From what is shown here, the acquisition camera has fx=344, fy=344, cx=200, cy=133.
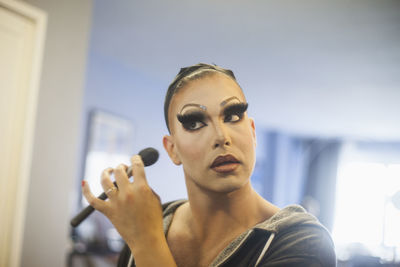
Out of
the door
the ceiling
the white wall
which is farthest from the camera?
the ceiling

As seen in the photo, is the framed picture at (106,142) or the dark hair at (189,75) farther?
the framed picture at (106,142)

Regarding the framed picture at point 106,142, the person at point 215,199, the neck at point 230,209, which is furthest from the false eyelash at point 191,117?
the framed picture at point 106,142

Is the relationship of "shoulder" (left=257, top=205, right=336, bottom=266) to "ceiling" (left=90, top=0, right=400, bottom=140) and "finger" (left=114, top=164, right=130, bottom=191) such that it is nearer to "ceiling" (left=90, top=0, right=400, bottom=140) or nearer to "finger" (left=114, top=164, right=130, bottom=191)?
"finger" (left=114, top=164, right=130, bottom=191)

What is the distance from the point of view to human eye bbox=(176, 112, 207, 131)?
0.49 m

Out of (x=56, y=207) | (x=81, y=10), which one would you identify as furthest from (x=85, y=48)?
(x=56, y=207)

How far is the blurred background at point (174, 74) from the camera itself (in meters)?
0.74

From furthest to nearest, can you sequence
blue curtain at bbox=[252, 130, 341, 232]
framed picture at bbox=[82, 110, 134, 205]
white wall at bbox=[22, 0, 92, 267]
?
blue curtain at bbox=[252, 130, 341, 232]
framed picture at bbox=[82, 110, 134, 205]
white wall at bbox=[22, 0, 92, 267]

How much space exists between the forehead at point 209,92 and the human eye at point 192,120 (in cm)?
2

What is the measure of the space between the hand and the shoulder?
0.15 metres

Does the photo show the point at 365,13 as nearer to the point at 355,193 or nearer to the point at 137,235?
the point at 355,193

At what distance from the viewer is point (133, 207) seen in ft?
1.59

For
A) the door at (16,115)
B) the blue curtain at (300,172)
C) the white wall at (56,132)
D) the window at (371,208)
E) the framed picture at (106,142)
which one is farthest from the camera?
the blue curtain at (300,172)

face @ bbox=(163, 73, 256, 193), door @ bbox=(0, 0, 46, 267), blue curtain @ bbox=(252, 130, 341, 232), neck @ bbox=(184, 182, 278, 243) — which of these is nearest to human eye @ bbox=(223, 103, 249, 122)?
face @ bbox=(163, 73, 256, 193)

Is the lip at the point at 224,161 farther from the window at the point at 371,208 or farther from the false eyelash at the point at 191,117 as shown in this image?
the window at the point at 371,208
